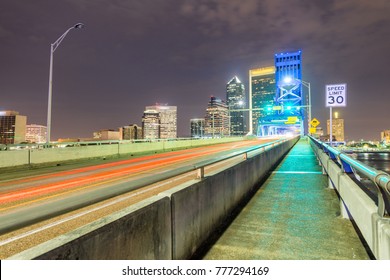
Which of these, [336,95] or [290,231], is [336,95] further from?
[290,231]

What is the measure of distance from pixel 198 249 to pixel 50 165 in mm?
15305

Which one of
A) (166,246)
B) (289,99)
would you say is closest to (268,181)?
(166,246)

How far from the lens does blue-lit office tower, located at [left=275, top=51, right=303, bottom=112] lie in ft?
424

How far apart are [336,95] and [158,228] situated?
525 inches

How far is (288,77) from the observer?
12912 centimetres

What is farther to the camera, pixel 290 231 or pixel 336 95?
pixel 336 95

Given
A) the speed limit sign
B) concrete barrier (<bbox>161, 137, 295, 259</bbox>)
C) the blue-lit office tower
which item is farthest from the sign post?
the blue-lit office tower

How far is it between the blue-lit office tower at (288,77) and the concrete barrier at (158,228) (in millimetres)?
129431

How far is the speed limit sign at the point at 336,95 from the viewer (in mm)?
13570

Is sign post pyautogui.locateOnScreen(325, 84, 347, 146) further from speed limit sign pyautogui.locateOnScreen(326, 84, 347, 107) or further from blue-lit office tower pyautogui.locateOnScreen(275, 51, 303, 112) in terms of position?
blue-lit office tower pyautogui.locateOnScreen(275, 51, 303, 112)

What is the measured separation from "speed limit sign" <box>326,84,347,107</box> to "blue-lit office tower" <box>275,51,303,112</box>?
118988 mm

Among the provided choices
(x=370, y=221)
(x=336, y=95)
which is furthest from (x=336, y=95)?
(x=370, y=221)

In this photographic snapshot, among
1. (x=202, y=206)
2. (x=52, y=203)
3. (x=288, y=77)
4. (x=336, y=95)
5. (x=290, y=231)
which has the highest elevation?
(x=288, y=77)
